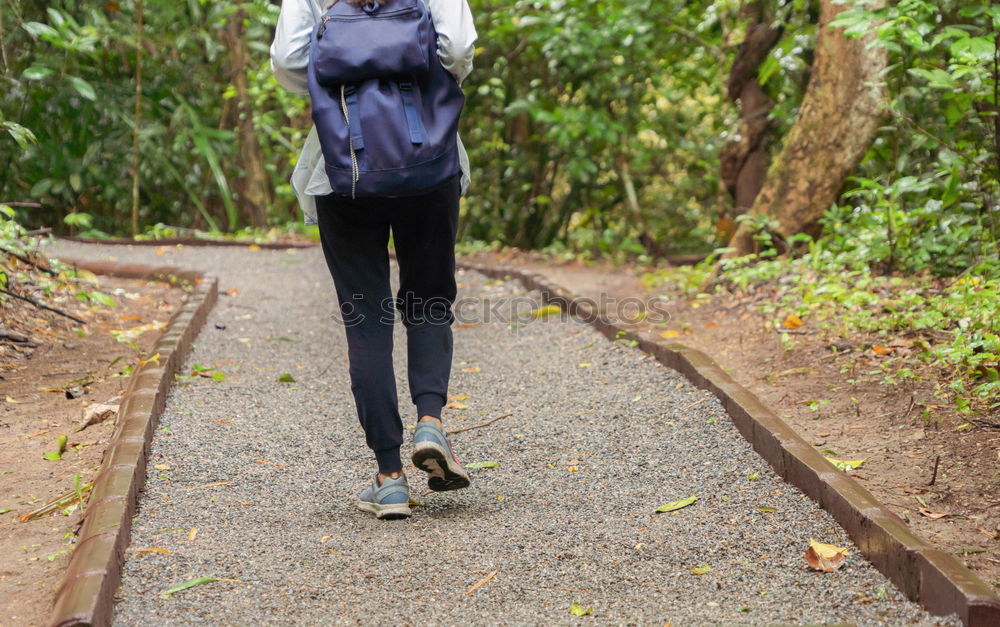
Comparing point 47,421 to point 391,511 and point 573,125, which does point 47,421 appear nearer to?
point 391,511

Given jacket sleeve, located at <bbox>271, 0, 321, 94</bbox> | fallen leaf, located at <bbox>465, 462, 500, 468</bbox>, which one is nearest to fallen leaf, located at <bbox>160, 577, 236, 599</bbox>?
fallen leaf, located at <bbox>465, 462, 500, 468</bbox>

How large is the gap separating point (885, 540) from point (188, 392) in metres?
3.28

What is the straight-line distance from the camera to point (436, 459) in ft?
10.1

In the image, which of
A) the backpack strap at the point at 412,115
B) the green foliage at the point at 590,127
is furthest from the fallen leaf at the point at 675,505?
the green foliage at the point at 590,127

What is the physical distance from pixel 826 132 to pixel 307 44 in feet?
16.2

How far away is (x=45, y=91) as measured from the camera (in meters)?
12.5

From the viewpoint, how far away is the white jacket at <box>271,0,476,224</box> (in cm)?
295

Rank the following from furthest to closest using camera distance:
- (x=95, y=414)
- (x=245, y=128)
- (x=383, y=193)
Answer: (x=245, y=128), (x=95, y=414), (x=383, y=193)

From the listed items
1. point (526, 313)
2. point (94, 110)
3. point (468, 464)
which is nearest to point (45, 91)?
point (94, 110)

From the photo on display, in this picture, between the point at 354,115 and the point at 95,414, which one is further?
the point at 95,414

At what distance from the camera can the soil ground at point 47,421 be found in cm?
270

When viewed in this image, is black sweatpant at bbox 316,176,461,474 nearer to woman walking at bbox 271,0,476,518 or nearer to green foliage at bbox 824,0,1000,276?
woman walking at bbox 271,0,476,518

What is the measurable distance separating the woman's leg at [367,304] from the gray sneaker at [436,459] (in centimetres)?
13

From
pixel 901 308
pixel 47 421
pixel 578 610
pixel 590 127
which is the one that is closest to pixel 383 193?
pixel 578 610
